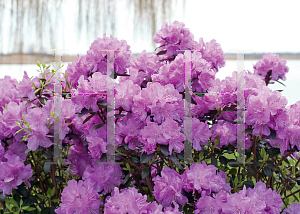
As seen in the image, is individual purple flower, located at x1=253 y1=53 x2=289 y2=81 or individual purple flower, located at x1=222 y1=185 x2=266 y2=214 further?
individual purple flower, located at x1=253 y1=53 x2=289 y2=81

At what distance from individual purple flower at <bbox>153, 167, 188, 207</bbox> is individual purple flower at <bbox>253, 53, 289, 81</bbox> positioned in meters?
1.09

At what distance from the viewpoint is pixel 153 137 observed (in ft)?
3.37

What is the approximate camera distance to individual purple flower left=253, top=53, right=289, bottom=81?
1.76 m

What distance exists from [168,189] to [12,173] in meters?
0.66

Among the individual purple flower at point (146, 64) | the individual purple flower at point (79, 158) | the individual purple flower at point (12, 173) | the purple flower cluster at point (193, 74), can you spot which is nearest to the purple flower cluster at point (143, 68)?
the individual purple flower at point (146, 64)

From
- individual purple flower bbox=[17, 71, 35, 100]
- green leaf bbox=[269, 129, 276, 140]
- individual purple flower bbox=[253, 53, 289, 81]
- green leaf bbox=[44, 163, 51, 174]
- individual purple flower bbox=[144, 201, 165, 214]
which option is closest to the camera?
individual purple flower bbox=[144, 201, 165, 214]

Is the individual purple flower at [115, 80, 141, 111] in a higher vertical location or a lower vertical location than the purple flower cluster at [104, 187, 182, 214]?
higher

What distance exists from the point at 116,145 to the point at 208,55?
25.0 inches

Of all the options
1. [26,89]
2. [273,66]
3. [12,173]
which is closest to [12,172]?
[12,173]

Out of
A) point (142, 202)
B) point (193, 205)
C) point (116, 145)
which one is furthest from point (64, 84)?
point (193, 205)

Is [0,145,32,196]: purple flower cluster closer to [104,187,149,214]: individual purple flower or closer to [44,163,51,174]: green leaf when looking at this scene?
[44,163,51,174]: green leaf

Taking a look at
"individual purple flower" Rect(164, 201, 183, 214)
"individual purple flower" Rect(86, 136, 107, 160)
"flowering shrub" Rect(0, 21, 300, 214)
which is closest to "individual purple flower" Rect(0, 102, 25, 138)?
"flowering shrub" Rect(0, 21, 300, 214)

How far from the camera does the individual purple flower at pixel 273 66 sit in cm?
176

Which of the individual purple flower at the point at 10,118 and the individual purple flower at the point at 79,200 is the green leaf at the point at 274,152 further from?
the individual purple flower at the point at 10,118
